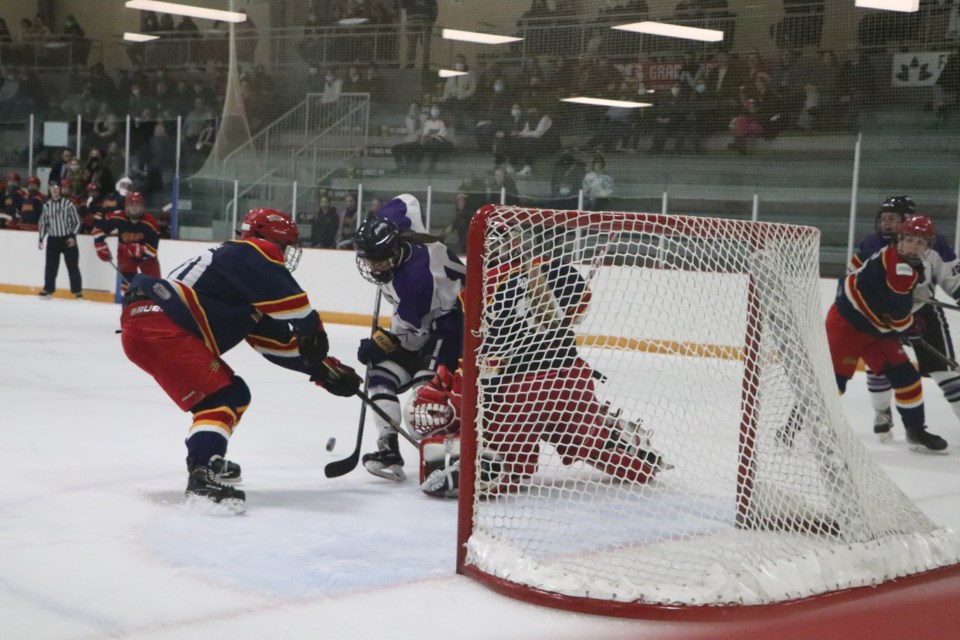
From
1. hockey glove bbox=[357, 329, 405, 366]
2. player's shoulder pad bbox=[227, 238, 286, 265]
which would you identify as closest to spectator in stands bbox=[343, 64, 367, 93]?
hockey glove bbox=[357, 329, 405, 366]

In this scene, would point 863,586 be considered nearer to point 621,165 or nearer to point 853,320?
point 853,320

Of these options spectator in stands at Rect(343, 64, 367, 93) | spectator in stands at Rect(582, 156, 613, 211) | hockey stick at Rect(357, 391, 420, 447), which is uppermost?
spectator in stands at Rect(343, 64, 367, 93)

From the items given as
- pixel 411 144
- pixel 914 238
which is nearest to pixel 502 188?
pixel 411 144

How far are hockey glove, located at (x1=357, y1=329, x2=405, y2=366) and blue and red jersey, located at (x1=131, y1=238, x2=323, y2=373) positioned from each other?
30cm

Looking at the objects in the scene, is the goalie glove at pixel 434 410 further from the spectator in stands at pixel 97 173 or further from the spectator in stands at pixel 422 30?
the spectator in stands at pixel 97 173

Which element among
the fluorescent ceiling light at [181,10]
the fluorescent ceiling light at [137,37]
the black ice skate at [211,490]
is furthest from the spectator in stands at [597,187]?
the fluorescent ceiling light at [137,37]

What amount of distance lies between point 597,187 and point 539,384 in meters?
5.90

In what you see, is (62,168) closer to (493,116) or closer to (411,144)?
(411,144)

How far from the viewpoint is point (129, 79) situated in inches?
465

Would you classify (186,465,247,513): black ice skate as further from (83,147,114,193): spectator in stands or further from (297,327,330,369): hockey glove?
(83,147,114,193): spectator in stands

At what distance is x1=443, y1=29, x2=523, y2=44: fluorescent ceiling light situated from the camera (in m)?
9.41

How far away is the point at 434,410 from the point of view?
2.91 metres

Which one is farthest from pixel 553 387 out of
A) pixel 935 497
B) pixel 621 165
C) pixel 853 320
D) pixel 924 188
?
pixel 621 165

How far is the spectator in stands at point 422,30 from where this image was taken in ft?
32.4
